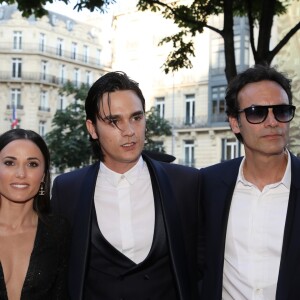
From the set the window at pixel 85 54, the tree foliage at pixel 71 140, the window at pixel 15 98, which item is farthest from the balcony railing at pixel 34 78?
the tree foliage at pixel 71 140

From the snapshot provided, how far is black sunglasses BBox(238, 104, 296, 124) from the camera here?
352cm

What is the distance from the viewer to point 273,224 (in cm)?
334

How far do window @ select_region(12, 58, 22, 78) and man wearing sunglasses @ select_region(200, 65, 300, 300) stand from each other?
52.3 metres

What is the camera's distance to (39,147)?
3.72 m

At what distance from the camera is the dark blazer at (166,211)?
3600 mm

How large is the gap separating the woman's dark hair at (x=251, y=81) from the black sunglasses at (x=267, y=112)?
15 cm

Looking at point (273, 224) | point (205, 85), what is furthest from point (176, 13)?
point (205, 85)

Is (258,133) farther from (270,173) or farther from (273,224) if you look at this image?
(273,224)

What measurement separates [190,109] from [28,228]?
116 ft

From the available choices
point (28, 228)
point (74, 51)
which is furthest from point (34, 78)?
point (28, 228)

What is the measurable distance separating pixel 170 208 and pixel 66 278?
2.74 ft

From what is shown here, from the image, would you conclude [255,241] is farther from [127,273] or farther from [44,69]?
[44,69]

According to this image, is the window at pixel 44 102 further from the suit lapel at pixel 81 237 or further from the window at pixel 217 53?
the suit lapel at pixel 81 237

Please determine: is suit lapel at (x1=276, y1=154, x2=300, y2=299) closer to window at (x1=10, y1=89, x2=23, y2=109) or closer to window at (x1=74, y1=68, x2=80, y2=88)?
window at (x1=10, y1=89, x2=23, y2=109)
